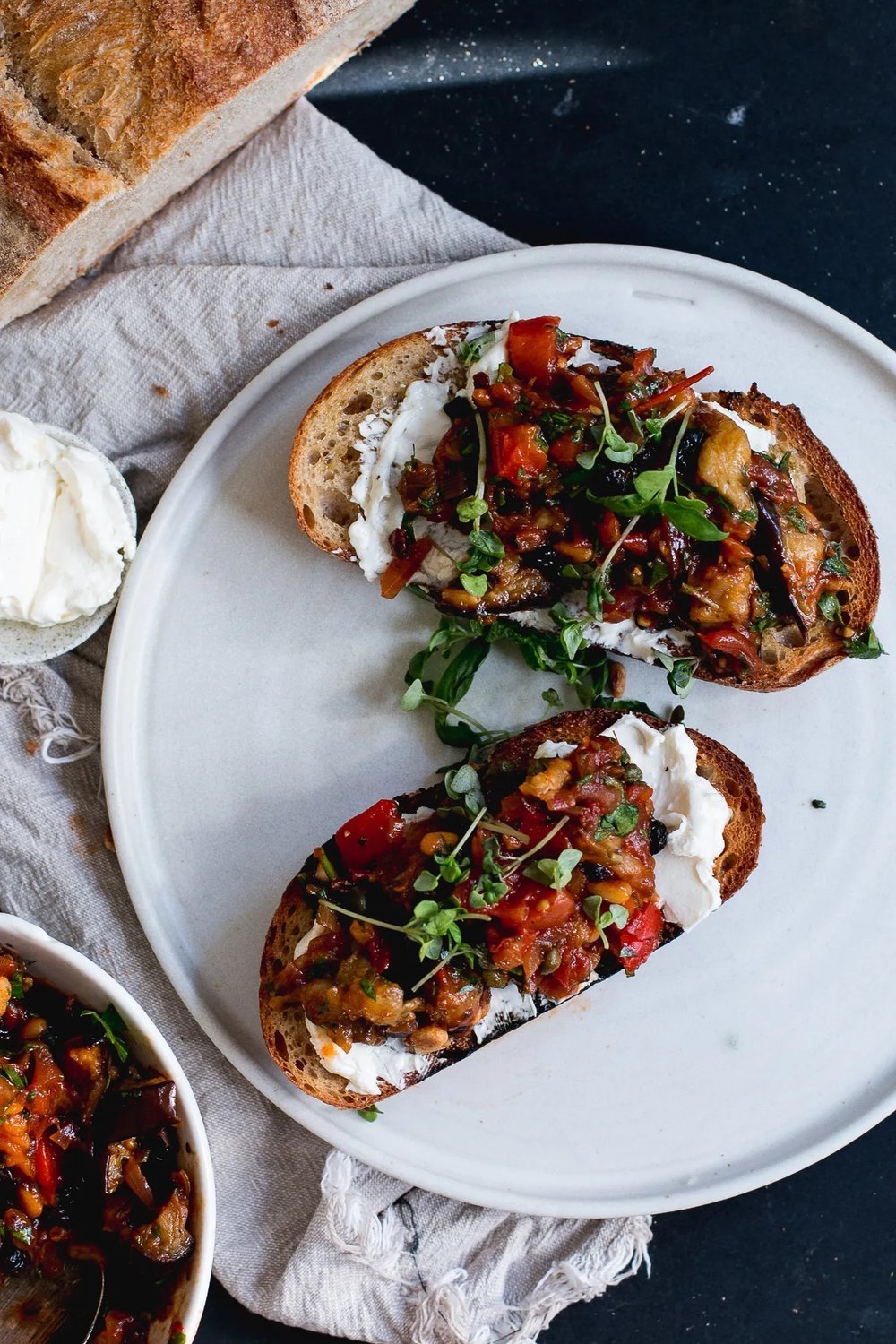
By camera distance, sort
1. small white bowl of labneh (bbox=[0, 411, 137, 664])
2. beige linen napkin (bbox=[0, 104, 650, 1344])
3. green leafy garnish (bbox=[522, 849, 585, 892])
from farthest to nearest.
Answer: beige linen napkin (bbox=[0, 104, 650, 1344])
small white bowl of labneh (bbox=[0, 411, 137, 664])
green leafy garnish (bbox=[522, 849, 585, 892])

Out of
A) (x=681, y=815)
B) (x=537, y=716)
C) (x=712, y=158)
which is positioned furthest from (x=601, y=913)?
(x=712, y=158)

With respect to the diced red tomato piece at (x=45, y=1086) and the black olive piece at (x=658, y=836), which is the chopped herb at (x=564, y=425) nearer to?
the black olive piece at (x=658, y=836)

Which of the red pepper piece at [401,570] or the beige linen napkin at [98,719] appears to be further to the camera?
the beige linen napkin at [98,719]

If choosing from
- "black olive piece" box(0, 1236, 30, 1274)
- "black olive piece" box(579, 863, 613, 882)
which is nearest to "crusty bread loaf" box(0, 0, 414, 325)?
"black olive piece" box(579, 863, 613, 882)

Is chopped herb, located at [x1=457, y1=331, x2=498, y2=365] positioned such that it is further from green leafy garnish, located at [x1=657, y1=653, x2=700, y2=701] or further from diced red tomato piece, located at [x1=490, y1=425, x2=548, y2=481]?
green leafy garnish, located at [x1=657, y1=653, x2=700, y2=701]

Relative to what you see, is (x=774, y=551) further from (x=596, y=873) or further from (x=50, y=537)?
(x=50, y=537)

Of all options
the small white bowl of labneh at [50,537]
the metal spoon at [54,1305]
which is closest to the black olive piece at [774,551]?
the small white bowl of labneh at [50,537]
